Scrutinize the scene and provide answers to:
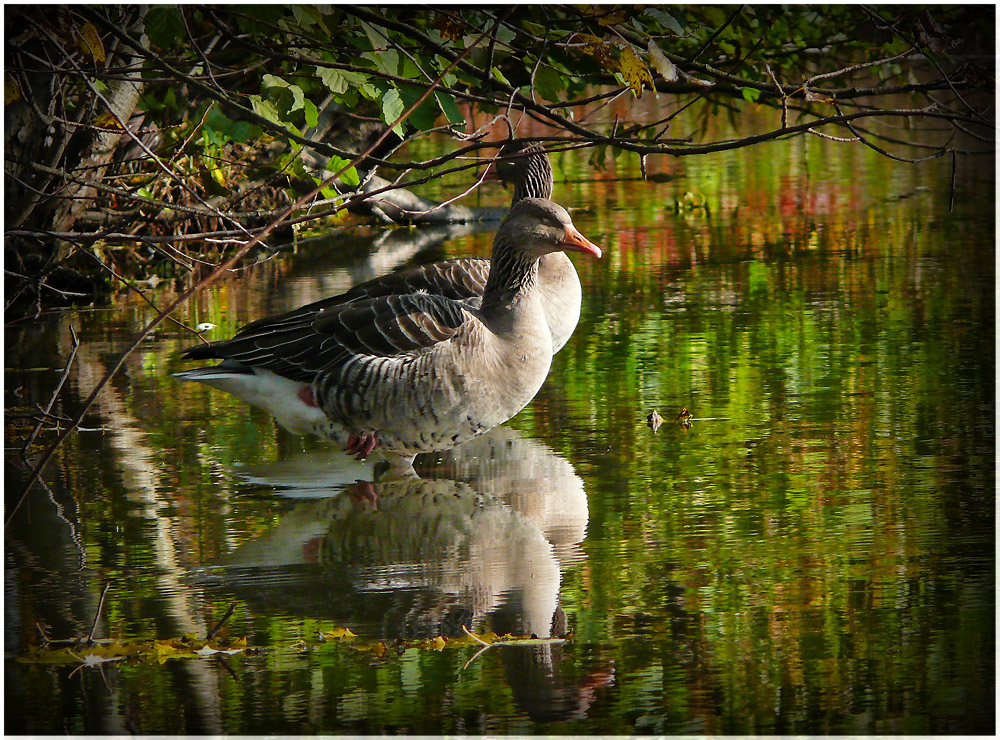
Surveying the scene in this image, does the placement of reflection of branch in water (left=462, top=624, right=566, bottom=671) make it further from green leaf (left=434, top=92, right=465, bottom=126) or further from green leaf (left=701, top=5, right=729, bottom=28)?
green leaf (left=701, top=5, right=729, bottom=28)

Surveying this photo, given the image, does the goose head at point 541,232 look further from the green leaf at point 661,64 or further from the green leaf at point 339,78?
the green leaf at point 661,64

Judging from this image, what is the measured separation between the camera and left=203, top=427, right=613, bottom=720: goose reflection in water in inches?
178

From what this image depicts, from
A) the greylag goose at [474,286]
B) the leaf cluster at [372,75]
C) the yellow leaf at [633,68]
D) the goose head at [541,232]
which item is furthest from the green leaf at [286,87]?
the greylag goose at [474,286]

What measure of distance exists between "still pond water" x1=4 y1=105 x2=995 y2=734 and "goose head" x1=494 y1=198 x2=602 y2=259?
1.11m

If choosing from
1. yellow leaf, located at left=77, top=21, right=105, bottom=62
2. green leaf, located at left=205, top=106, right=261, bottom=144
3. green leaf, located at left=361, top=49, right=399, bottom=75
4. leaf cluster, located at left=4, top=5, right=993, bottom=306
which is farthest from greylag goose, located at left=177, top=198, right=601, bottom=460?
yellow leaf, located at left=77, top=21, right=105, bottom=62

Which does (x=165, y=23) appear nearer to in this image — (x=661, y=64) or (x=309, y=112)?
(x=309, y=112)

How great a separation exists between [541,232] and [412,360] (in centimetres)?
100

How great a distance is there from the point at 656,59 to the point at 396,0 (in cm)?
109

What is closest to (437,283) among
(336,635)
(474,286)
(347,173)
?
(474,286)

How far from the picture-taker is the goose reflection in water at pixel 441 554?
452 centimetres

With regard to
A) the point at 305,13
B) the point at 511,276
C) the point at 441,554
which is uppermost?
the point at 305,13

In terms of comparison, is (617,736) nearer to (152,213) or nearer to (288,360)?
(288,360)

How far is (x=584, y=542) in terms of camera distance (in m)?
5.37

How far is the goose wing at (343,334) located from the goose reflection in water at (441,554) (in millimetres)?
618
